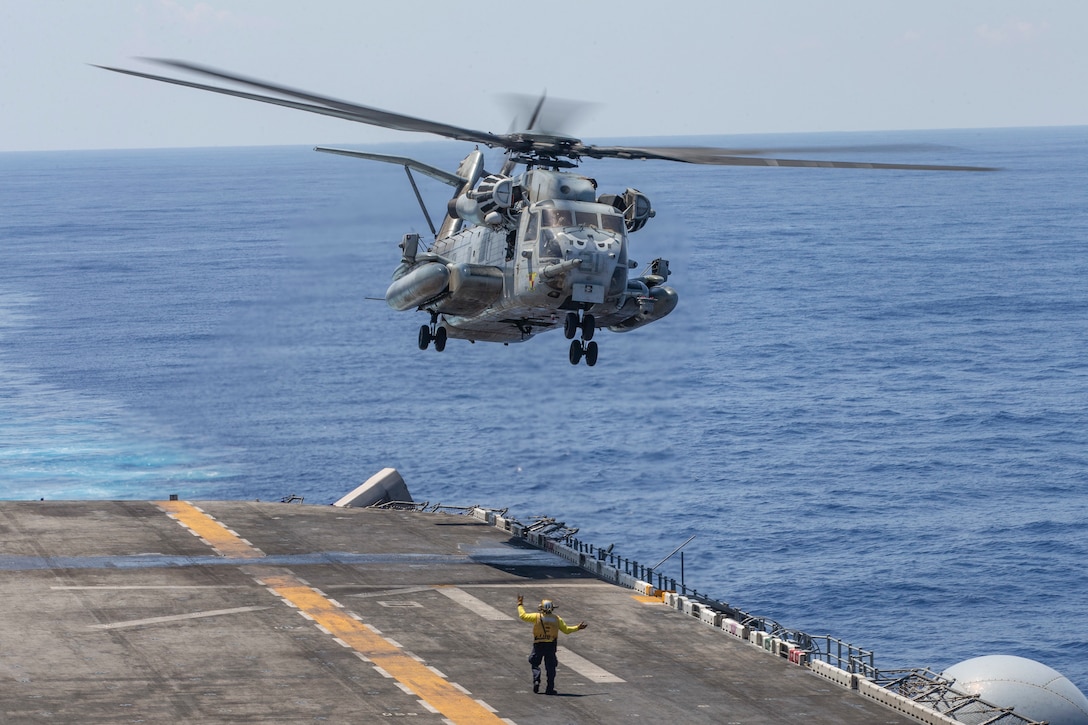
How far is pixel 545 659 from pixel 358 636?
659 centimetres

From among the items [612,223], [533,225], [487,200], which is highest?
[487,200]

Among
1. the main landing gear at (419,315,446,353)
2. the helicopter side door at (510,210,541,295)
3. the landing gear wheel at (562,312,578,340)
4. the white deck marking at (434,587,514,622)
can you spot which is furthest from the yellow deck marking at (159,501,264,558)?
the landing gear wheel at (562,312,578,340)

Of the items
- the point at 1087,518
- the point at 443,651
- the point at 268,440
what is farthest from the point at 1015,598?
the point at 268,440

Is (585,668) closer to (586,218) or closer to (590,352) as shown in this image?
(590,352)

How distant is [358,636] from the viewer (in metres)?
34.7

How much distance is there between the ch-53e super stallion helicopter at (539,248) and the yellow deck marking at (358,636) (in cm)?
860

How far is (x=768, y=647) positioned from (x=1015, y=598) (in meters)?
30.2

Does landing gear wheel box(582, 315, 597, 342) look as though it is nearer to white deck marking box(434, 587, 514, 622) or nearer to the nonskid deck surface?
the nonskid deck surface

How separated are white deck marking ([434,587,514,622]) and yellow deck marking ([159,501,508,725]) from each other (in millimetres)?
3403

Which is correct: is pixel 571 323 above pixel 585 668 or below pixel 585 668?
above

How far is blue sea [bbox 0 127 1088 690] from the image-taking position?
63250 mm

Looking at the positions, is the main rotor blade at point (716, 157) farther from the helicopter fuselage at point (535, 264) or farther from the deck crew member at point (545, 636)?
the deck crew member at point (545, 636)

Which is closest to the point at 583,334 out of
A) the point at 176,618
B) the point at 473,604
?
the point at 473,604

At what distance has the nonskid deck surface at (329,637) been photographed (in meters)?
29.7
